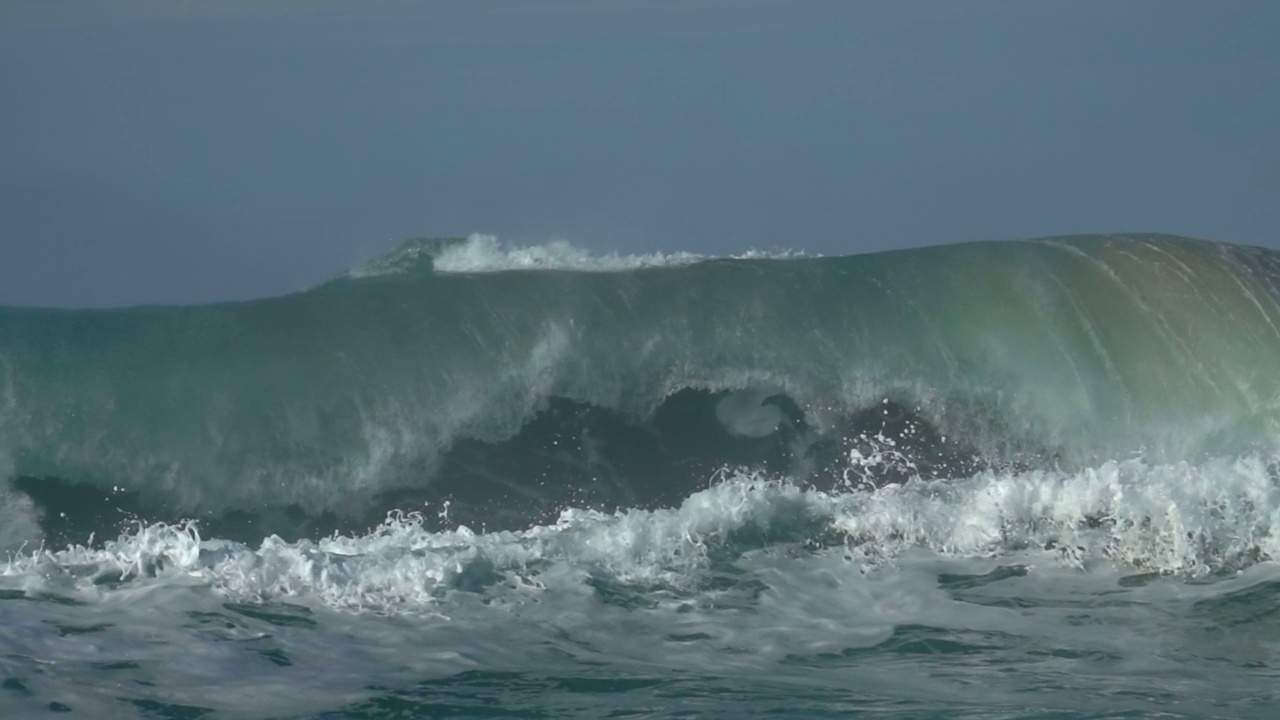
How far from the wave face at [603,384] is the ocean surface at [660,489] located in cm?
2

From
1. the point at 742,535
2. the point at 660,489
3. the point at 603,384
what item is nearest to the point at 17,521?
the point at 603,384

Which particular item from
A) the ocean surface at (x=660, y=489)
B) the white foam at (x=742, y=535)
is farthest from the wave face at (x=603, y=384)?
the white foam at (x=742, y=535)

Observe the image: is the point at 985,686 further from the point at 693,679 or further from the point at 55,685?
the point at 55,685

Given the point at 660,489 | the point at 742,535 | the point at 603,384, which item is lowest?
the point at 742,535

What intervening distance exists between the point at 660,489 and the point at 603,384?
93cm

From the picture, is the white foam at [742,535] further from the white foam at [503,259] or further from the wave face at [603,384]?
the white foam at [503,259]

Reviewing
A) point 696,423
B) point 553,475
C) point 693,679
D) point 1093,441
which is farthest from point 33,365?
point 1093,441

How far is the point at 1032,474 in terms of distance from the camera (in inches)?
324

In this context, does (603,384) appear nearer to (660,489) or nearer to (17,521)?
(660,489)

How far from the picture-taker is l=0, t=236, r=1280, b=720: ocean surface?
18.6ft

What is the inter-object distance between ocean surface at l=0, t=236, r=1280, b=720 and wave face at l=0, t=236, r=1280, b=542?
0.08 ft

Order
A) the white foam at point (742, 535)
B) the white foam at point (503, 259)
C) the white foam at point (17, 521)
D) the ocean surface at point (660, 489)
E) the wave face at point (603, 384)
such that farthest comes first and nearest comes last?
the white foam at point (503, 259) → the wave face at point (603, 384) → the white foam at point (17, 521) → the white foam at point (742, 535) → the ocean surface at point (660, 489)

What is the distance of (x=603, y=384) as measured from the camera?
929 centimetres

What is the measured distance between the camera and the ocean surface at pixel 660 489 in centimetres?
566
